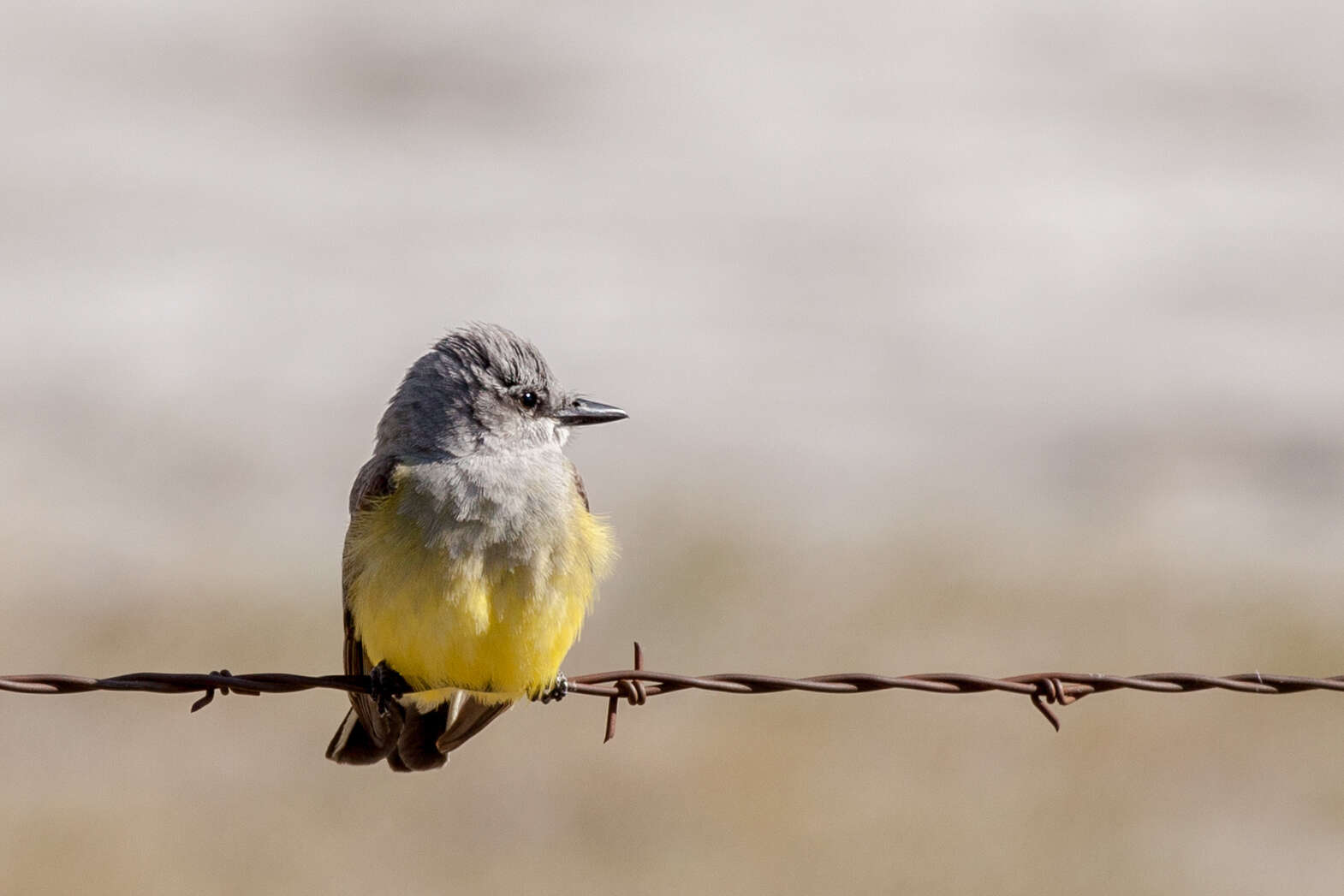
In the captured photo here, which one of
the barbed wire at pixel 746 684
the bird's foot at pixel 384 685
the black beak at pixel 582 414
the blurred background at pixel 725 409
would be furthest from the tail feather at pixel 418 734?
the blurred background at pixel 725 409

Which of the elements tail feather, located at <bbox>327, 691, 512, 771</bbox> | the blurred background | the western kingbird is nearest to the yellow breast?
the western kingbird

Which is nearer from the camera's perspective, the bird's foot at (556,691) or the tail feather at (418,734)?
the bird's foot at (556,691)

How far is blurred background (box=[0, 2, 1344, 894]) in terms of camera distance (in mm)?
9891

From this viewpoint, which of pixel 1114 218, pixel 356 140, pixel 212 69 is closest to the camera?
pixel 1114 218

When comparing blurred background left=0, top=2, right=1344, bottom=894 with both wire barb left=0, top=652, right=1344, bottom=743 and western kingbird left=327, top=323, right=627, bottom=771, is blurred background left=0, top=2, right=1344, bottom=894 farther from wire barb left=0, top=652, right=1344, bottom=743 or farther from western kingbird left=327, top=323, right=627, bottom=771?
wire barb left=0, top=652, right=1344, bottom=743

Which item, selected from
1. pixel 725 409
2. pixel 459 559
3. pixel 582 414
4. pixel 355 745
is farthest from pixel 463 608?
pixel 725 409

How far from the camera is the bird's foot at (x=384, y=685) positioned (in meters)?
5.99

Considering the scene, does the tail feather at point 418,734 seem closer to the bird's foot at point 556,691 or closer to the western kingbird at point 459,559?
the western kingbird at point 459,559

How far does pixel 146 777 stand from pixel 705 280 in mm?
11674

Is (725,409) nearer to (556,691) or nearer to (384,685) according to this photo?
(556,691)

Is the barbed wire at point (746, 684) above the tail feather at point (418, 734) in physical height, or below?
above

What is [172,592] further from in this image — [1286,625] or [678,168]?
[678,168]

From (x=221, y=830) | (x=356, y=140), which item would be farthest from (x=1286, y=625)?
(x=356, y=140)

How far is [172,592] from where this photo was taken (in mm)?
12156
